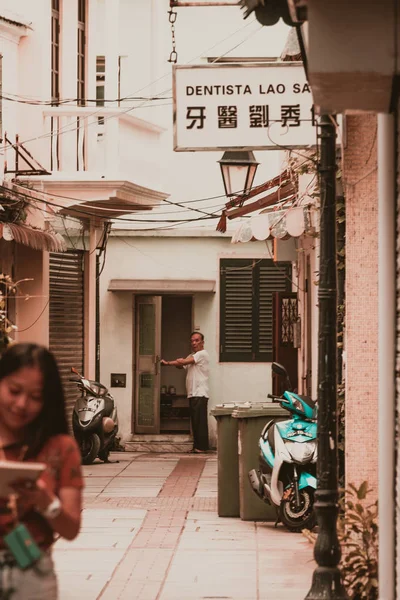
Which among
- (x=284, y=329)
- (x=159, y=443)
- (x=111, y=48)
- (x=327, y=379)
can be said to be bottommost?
(x=159, y=443)

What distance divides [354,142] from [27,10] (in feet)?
31.8

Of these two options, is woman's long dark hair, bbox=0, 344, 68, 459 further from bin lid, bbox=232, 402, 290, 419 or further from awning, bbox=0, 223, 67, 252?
awning, bbox=0, 223, 67, 252

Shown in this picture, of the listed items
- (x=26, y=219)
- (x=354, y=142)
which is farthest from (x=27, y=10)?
(x=354, y=142)

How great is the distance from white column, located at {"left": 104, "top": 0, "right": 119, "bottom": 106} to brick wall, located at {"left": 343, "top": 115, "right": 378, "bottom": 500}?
8.71m

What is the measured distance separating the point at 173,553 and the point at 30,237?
6.08 m

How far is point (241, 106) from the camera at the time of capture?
9812mm

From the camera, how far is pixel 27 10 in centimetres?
1817

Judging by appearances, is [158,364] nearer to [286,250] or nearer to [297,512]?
[286,250]

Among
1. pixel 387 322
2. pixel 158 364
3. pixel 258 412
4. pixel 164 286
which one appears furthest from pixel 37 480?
pixel 158 364

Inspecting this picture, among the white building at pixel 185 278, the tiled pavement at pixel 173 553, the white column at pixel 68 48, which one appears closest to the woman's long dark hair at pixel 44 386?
the tiled pavement at pixel 173 553

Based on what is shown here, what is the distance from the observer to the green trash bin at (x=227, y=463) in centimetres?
1335

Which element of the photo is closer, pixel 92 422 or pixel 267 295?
pixel 92 422

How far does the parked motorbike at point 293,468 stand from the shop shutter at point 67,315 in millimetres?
7948

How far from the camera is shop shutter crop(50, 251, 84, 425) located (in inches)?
781
